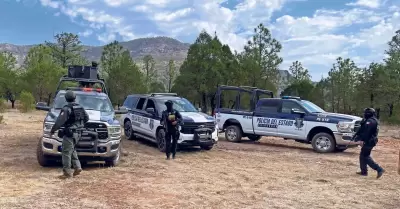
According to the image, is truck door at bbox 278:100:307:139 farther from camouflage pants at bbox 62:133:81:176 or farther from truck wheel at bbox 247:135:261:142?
camouflage pants at bbox 62:133:81:176

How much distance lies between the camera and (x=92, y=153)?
9109 mm

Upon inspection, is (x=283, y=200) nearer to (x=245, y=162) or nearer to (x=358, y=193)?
(x=358, y=193)

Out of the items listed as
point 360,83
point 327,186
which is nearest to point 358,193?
point 327,186

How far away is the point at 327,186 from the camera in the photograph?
8.41m

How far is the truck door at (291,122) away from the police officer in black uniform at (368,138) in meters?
4.63

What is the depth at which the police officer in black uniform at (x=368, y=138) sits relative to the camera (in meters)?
9.55

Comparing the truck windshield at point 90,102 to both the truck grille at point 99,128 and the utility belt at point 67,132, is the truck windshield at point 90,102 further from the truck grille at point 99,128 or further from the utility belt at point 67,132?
the utility belt at point 67,132

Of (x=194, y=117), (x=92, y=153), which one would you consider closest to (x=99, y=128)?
(x=92, y=153)

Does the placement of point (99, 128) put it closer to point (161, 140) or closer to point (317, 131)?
point (161, 140)

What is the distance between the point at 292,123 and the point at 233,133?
2.88 meters

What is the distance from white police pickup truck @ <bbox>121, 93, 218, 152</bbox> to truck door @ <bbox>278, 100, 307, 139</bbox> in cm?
305

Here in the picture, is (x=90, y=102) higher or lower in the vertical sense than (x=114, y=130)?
higher

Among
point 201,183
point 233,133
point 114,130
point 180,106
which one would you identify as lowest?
point 201,183

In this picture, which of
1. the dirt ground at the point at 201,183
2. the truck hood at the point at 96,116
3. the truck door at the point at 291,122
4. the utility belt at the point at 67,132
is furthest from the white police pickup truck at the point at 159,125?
the utility belt at the point at 67,132
